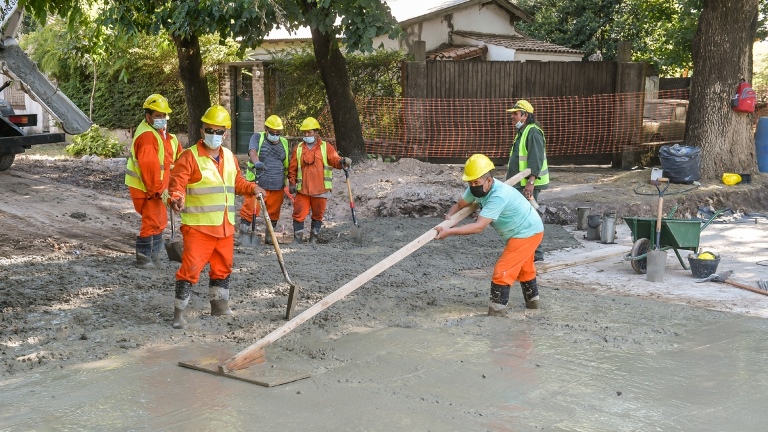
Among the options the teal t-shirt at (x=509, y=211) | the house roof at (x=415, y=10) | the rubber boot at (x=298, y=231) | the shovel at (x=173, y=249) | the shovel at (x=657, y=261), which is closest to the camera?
the teal t-shirt at (x=509, y=211)

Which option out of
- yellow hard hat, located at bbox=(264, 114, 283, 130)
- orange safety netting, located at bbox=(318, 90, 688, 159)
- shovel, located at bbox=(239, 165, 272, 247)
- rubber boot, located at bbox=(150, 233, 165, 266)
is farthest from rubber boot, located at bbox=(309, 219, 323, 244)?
orange safety netting, located at bbox=(318, 90, 688, 159)

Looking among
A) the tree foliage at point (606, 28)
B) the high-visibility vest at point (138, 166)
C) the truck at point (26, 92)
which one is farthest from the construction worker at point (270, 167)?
the tree foliage at point (606, 28)

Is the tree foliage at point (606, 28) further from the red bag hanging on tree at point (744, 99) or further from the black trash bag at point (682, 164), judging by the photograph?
the black trash bag at point (682, 164)

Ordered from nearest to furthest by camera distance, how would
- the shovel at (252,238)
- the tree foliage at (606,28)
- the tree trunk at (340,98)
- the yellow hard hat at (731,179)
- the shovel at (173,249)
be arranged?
the shovel at (173,249), the shovel at (252,238), the yellow hard hat at (731,179), the tree trunk at (340,98), the tree foliage at (606,28)

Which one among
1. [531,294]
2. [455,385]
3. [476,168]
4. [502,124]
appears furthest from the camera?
[502,124]

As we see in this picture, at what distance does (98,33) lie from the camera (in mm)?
17672

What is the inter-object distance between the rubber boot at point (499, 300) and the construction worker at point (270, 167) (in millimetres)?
4080

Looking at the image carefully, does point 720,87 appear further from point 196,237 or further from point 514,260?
point 196,237

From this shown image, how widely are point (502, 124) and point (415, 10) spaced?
6890 mm

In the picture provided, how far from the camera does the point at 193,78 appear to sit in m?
17.8

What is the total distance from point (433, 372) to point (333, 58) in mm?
10671

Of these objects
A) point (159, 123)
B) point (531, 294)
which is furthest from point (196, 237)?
point (531, 294)

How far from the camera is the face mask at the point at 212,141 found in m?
7.02

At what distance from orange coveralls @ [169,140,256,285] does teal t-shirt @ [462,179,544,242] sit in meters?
1.98
